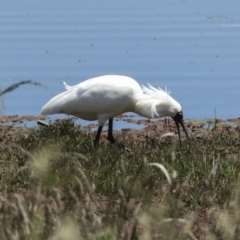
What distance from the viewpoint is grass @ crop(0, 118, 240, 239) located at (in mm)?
3297

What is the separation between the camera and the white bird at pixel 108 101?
9164mm

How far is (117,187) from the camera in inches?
257

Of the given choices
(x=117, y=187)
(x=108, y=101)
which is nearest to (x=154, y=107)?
(x=108, y=101)

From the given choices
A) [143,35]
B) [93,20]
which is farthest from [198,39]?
[93,20]

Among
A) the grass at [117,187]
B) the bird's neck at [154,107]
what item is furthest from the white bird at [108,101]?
the grass at [117,187]

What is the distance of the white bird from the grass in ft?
0.86

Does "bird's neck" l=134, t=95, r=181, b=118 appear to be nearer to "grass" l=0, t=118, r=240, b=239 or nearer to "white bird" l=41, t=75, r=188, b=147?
"white bird" l=41, t=75, r=188, b=147

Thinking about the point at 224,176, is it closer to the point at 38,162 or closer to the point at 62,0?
the point at 38,162

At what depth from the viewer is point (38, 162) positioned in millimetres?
3221

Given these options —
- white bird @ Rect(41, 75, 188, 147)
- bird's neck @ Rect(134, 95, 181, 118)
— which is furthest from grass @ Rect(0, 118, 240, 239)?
bird's neck @ Rect(134, 95, 181, 118)

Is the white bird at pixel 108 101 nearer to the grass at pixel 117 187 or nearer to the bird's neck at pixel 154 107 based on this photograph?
the bird's neck at pixel 154 107

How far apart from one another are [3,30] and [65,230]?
1261 centimetres

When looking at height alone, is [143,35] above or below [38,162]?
below

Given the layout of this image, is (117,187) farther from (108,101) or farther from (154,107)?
(154,107)
